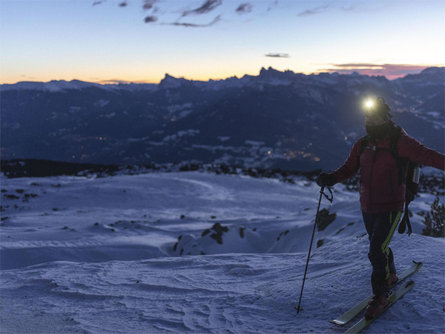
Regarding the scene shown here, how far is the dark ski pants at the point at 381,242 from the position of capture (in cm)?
454

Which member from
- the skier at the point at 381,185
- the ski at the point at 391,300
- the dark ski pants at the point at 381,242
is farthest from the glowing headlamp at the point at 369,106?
the ski at the point at 391,300

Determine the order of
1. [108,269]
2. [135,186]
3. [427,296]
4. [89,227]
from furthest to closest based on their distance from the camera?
[135,186] < [89,227] < [108,269] < [427,296]

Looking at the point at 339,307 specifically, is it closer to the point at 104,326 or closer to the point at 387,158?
the point at 387,158

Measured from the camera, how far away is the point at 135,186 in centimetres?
2653

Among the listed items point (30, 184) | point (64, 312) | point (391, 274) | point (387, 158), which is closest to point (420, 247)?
point (391, 274)

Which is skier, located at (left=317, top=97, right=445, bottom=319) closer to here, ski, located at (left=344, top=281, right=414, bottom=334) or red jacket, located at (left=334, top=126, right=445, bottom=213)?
red jacket, located at (left=334, top=126, right=445, bottom=213)

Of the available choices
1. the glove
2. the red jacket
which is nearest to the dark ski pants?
the red jacket

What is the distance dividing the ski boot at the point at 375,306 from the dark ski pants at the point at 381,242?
7cm

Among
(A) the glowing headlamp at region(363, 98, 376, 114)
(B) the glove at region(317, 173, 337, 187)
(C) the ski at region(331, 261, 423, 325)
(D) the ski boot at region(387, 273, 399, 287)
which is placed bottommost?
(C) the ski at region(331, 261, 423, 325)

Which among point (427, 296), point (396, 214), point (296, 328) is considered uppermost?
point (396, 214)

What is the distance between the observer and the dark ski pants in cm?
454

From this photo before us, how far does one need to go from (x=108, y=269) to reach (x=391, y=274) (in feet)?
20.7

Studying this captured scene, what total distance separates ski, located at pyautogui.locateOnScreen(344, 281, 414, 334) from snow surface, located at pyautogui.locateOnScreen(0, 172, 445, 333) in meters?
0.09

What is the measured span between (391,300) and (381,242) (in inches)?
34.1
